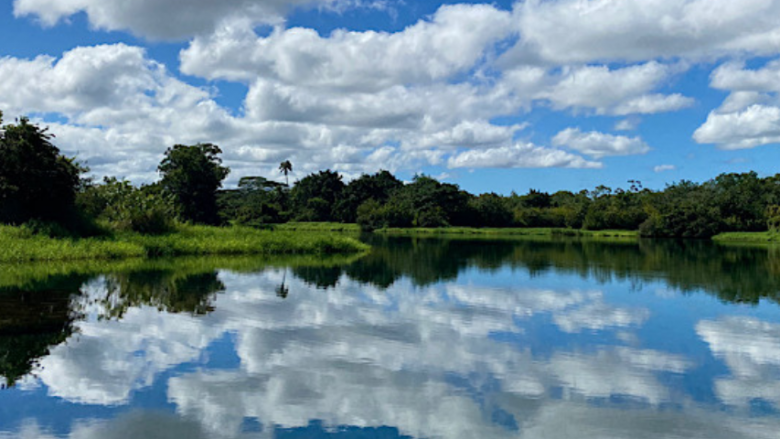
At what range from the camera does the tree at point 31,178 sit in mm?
31141

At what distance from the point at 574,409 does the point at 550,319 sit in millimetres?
8348

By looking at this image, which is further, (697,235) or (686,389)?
(697,235)

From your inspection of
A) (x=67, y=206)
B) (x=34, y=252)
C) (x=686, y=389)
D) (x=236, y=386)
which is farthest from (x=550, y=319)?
(x=67, y=206)

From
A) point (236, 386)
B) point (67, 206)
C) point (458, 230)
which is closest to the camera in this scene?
point (236, 386)

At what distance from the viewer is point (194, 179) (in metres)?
63.3

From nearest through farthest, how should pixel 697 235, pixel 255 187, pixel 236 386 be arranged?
pixel 236 386
pixel 697 235
pixel 255 187

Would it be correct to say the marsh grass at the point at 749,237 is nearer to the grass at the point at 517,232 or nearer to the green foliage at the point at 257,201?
the grass at the point at 517,232

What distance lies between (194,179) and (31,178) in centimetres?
3196

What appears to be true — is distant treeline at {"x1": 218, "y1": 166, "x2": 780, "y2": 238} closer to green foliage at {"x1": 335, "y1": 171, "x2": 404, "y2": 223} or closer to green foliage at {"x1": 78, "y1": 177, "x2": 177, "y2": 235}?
green foliage at {"x1": 335, "y1": 171, "x2": 404, "y2": 223}

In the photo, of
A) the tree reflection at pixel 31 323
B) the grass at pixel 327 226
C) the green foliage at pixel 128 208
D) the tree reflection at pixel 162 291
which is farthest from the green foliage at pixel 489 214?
the tree reflection at pixel 31 323

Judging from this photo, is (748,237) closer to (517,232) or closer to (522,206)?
(517,232)

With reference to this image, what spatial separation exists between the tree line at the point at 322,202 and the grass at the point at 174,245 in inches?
62.4

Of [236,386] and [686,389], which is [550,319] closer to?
[686,389]

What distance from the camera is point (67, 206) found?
34406mm
